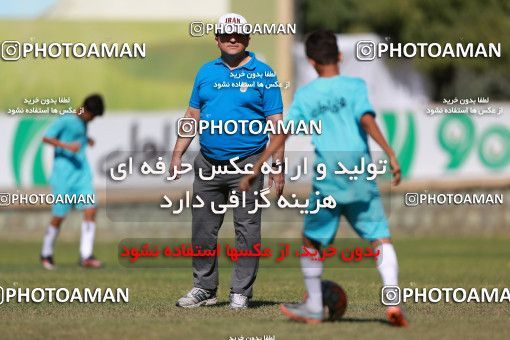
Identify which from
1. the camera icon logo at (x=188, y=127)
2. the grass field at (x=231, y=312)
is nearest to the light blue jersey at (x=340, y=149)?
the grass field at (x=231, y=312)

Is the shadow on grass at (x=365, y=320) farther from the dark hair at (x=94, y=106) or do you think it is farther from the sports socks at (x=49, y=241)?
the sports socks at (x=49, y=241)

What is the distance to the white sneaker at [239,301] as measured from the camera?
496 inches

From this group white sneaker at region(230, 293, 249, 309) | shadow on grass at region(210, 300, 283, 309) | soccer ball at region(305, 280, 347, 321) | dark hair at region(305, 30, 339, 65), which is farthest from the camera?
shadow on grass at region(210, 300, 283, 309)

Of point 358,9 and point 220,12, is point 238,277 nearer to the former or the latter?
point 220,12

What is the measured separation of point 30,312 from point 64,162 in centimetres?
786

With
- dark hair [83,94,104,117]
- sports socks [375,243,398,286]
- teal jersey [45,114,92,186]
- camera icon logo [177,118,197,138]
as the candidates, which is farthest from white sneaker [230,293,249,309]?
teal jersey [45,114,92,186]

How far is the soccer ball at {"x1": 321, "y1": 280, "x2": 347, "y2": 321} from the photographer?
1112 cm

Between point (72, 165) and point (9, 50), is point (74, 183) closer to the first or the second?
point (72, 165)

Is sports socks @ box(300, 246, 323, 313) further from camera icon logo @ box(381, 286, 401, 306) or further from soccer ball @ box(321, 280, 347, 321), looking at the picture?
camera icon logo @ box(381, 286, 401, 306)

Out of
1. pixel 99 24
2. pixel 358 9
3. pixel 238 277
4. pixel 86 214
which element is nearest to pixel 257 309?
pixel 238 277

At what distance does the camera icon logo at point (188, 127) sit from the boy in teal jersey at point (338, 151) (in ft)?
6.27

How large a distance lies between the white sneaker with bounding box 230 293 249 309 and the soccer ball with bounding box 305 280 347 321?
1524mm

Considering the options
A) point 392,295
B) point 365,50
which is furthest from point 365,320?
point 365,50

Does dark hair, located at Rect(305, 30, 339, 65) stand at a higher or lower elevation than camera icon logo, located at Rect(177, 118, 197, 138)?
higher
